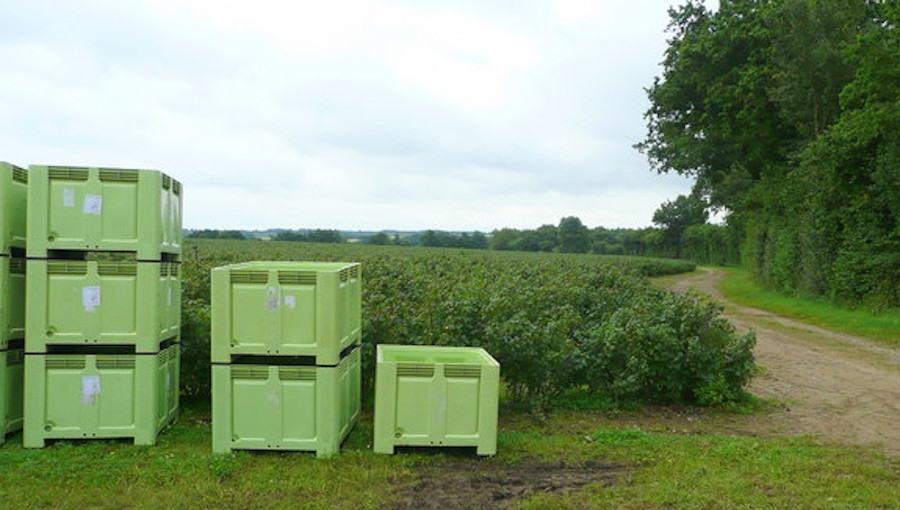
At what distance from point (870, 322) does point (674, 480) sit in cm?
1499

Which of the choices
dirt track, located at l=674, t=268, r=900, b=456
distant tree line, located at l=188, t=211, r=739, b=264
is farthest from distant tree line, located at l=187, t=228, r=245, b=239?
→ dirt track, located at l=674, t=268, r=900, b=456

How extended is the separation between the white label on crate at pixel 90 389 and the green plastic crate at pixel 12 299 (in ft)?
2.55

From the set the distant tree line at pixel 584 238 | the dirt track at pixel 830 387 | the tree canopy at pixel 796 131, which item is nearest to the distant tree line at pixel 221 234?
the distant tree line at pixel 584 238

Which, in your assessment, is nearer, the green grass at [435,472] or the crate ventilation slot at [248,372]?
the green grass at [435,472]

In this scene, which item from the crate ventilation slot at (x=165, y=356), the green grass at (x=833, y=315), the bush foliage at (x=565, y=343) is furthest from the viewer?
the green grass at (x=833, y=315)

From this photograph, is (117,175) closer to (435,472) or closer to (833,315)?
(435,472)

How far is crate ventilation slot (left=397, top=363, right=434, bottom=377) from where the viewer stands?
6.27 m

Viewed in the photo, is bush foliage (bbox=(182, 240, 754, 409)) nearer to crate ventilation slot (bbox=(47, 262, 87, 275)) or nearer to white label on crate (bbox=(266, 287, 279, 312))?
crate ventilation slot (bbox=(47, 262, 87, 275))

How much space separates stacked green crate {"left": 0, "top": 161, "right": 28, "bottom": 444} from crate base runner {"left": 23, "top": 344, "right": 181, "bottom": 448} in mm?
341

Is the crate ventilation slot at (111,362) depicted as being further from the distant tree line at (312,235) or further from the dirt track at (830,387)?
the distant tree line at (312,235)

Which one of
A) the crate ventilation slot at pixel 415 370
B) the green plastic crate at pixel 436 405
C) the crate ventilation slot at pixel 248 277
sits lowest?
the green plastic crate at pixel 436 405

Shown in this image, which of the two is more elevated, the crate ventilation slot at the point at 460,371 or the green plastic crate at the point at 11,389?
the crate ventilation slot at the point at 460,371

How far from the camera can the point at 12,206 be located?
6320mm

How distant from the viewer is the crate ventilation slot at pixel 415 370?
6273 mm
